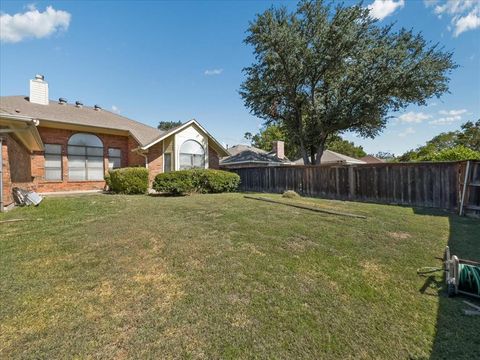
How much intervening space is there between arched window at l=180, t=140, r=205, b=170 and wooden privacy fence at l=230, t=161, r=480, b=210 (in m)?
4.53

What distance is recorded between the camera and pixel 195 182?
42.9 feet

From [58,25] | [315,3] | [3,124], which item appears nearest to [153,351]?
[3,124]

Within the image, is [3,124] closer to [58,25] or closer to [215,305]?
[58,25]

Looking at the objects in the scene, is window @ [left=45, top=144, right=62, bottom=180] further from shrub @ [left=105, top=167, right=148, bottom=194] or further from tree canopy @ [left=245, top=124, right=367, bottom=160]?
tree canopy @ [left=245, top=124, right=367, bottom=160]

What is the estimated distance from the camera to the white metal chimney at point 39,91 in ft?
47.7

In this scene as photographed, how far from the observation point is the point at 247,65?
63.9 feet

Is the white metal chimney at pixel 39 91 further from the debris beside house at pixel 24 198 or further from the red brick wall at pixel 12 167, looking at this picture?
the debris beside house at pixel 24 198

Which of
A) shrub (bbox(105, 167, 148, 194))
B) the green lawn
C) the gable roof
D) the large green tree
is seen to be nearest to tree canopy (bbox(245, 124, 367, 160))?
the large green tree

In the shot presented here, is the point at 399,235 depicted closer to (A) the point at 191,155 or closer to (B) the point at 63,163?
(A) the point at 191,155

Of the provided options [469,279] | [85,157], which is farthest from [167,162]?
[469,279]

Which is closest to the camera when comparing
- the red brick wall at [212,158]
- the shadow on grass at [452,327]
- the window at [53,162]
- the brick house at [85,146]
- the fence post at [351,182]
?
the shadow on grass at [452,327]

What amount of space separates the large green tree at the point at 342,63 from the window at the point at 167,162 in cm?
907

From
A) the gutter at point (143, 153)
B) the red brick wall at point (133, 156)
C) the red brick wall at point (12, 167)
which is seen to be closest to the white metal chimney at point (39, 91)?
the red brick wall at point (12, 167)

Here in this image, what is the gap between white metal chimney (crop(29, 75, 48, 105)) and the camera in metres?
14.5
